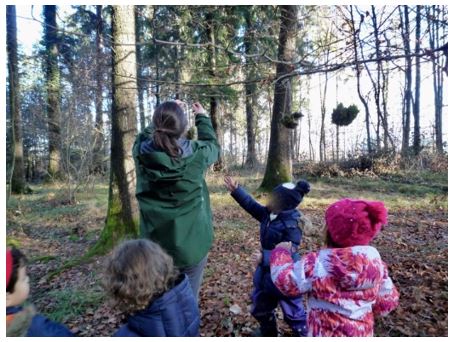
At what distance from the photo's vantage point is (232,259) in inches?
203

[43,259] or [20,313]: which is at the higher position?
[20,313]

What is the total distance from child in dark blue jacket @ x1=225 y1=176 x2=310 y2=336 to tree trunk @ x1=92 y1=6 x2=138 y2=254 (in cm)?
254

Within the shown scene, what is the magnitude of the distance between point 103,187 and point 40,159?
7.31 meters

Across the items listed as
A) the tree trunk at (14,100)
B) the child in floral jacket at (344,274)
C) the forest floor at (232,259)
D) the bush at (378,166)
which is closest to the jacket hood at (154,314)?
the child in floral jacket at (344,274)

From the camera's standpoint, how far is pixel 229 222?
694cm

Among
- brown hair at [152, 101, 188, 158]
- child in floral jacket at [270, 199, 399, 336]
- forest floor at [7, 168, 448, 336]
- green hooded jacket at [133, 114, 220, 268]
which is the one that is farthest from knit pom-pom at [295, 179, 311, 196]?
forest floor at [7, 168, 448, 336]

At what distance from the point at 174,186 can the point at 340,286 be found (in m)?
1.20

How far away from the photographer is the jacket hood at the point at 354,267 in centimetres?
187

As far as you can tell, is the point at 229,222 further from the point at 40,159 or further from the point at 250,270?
the point at 40,159

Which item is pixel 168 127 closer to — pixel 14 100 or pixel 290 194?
pixel 290 194

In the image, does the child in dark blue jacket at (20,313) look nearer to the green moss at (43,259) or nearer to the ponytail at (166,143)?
the ponytail at (166,143)

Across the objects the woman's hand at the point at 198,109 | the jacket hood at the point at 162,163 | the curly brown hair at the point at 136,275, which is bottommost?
the curly brown hair at the point at 136,275

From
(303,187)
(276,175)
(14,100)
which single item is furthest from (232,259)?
(14,100)

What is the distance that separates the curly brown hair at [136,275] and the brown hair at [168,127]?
65 centimetres
